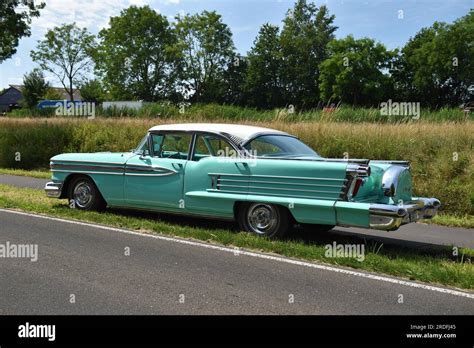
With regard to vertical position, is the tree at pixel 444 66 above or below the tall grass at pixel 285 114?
above

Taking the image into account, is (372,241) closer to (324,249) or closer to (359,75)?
(324,249)

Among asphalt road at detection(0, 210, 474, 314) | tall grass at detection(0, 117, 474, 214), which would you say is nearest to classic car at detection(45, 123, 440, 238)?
asphalt road at detection(0, 210, 474, 314)

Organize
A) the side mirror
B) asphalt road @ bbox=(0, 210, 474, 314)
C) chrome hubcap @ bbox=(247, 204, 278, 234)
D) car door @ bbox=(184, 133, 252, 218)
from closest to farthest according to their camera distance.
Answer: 1. asphalt road @ bbox=(0, 210, 474, 314)
2. chrome hubcap @ bbox=(247, 204, 278, 234)
3. car door @ bbox=(184, 133, 252, 218)
4. the side mirror

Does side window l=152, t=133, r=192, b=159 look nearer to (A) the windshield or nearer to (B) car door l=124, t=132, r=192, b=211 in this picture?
(B) car door l=124, t=132, r=192, b=211

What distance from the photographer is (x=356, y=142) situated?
14.3 meters

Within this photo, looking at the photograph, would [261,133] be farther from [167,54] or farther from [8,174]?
[167,54]

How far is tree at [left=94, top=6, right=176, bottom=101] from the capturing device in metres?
70.1

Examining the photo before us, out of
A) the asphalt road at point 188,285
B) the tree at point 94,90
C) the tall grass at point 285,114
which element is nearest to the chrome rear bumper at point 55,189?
the asphalt road at point 188,285

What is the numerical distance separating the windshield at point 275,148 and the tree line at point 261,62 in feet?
185

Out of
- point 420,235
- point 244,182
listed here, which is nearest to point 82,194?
point 244,182

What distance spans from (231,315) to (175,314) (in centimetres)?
48

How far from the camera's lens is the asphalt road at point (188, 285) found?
176 inches

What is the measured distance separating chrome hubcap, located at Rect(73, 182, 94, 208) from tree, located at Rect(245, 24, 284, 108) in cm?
6542

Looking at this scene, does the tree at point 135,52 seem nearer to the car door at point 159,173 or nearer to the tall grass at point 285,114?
the tall grass at point 285,114
